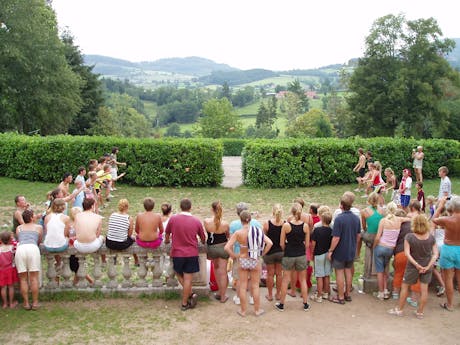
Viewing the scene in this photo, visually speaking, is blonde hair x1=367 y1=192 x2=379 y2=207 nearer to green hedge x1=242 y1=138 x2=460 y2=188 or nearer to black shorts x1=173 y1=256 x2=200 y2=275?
black shorts x1=173 y1=256 x2=200 y2=275

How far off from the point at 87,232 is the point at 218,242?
214 cm

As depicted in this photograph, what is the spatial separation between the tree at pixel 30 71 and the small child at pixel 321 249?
29475 mm

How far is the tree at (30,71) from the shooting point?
32.6 m

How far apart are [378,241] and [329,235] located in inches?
34.4

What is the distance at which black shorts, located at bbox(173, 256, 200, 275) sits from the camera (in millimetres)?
7531

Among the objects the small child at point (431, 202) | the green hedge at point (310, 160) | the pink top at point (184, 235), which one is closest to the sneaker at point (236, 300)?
the pink top at point (184, 235)

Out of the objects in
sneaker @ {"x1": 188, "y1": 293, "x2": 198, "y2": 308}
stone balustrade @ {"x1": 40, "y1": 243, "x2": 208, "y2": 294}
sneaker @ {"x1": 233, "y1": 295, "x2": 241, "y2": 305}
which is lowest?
sneaker @ {"x1": 233, "y1": 295, "x2": 241, "y2": 305}

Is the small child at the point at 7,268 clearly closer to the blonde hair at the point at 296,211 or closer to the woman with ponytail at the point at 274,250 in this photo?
the woman with ponytail at the point at 274,250

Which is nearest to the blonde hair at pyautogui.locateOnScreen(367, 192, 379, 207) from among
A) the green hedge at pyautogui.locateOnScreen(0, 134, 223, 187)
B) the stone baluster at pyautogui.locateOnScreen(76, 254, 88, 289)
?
the stone baluster at pyautogui.locateOnScreen(76, 254, 88, 289)

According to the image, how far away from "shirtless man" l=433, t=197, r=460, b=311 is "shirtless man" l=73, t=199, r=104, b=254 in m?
5.55

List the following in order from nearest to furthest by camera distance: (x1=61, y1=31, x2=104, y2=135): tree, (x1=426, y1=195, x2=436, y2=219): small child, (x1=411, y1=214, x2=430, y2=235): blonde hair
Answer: (x1=411, y1=214, x2=430, y2=235): blonde hair → (x1=426, y1=195, x2=436, y2=219): small child → (x1=61, y1=31, x2=104, y2=135): tree

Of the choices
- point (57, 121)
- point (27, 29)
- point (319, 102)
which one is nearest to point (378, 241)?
point (27, 29)

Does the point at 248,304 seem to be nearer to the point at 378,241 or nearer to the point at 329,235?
the point at 329,235

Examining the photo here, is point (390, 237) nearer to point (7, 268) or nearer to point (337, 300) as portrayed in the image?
point (337, 300)
